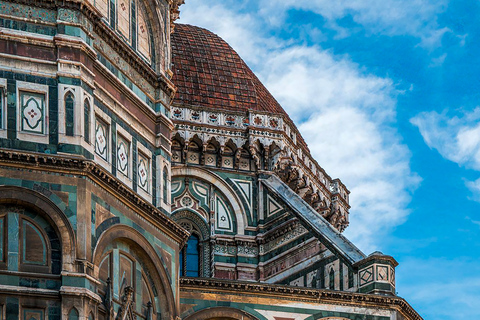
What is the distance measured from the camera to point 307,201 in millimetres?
49969

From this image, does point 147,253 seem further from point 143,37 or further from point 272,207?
point 272,207

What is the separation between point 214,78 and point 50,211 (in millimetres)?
20763

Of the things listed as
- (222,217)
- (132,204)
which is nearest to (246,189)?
(222,217)

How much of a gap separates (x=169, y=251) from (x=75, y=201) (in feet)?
15.0

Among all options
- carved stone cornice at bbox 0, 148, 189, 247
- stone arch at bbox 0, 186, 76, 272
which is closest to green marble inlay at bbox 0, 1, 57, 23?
carved stone cornice at bbox 0, 148, 189, 247

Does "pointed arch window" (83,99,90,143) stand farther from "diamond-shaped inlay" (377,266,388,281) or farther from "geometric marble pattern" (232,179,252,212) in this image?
"geometric marble pattern" (232,179,252,212)

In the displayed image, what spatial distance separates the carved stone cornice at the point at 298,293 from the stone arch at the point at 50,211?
21.2ft

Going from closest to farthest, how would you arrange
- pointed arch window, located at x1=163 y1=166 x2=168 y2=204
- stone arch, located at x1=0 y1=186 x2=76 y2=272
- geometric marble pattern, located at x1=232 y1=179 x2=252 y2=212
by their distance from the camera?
stone arch, located at x1=0 y1=186 x2=76 y2=272
pointed arch window, located at x1=163 y1=166 x2=168 y2=204
geometric marble pattern, located at x1=232 y1=179 x2=252 y2=212

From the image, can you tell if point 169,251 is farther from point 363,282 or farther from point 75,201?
point 363,282

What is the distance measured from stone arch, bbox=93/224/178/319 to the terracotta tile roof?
590 inches

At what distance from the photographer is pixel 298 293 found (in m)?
38.3

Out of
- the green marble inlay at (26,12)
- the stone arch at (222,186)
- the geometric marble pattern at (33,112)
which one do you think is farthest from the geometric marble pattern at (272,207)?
the geometric marble pattern at (33,112)

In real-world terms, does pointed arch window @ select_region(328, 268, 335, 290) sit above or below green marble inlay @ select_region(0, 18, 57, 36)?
below

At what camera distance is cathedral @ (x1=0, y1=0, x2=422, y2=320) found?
99.8 ft
